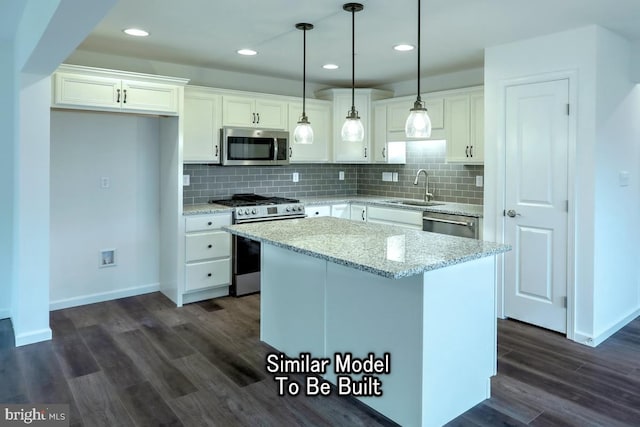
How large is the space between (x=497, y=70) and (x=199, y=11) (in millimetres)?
2375

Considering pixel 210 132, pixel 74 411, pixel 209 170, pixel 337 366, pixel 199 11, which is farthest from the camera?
pixel 209 170

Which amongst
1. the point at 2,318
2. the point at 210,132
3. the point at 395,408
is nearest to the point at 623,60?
the point at 395,408

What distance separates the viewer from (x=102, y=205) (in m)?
4.31

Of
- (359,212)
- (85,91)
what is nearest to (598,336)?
(359,212)

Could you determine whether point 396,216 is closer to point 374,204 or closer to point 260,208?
point 374,204

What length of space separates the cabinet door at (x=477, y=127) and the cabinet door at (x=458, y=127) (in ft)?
0.15

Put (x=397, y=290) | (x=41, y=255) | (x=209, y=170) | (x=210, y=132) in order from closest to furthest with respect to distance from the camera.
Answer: (x=397, y=290)
(x=41, y=255)
(x=210, y=132)
(x=209, y=170)

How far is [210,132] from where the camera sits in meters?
4.52

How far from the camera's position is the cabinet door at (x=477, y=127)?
432 centimetres

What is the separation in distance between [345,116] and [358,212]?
3.74 feet

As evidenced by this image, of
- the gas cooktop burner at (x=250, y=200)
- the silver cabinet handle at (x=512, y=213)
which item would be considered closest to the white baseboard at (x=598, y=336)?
the silver cabinet handle at (x=512, y=213)

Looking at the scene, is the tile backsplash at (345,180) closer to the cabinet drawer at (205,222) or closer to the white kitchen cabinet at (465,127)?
the white kitchen cabinet at (465,127)

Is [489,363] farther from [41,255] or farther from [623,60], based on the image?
[41,255]

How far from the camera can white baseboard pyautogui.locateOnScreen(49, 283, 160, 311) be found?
13.6ft
